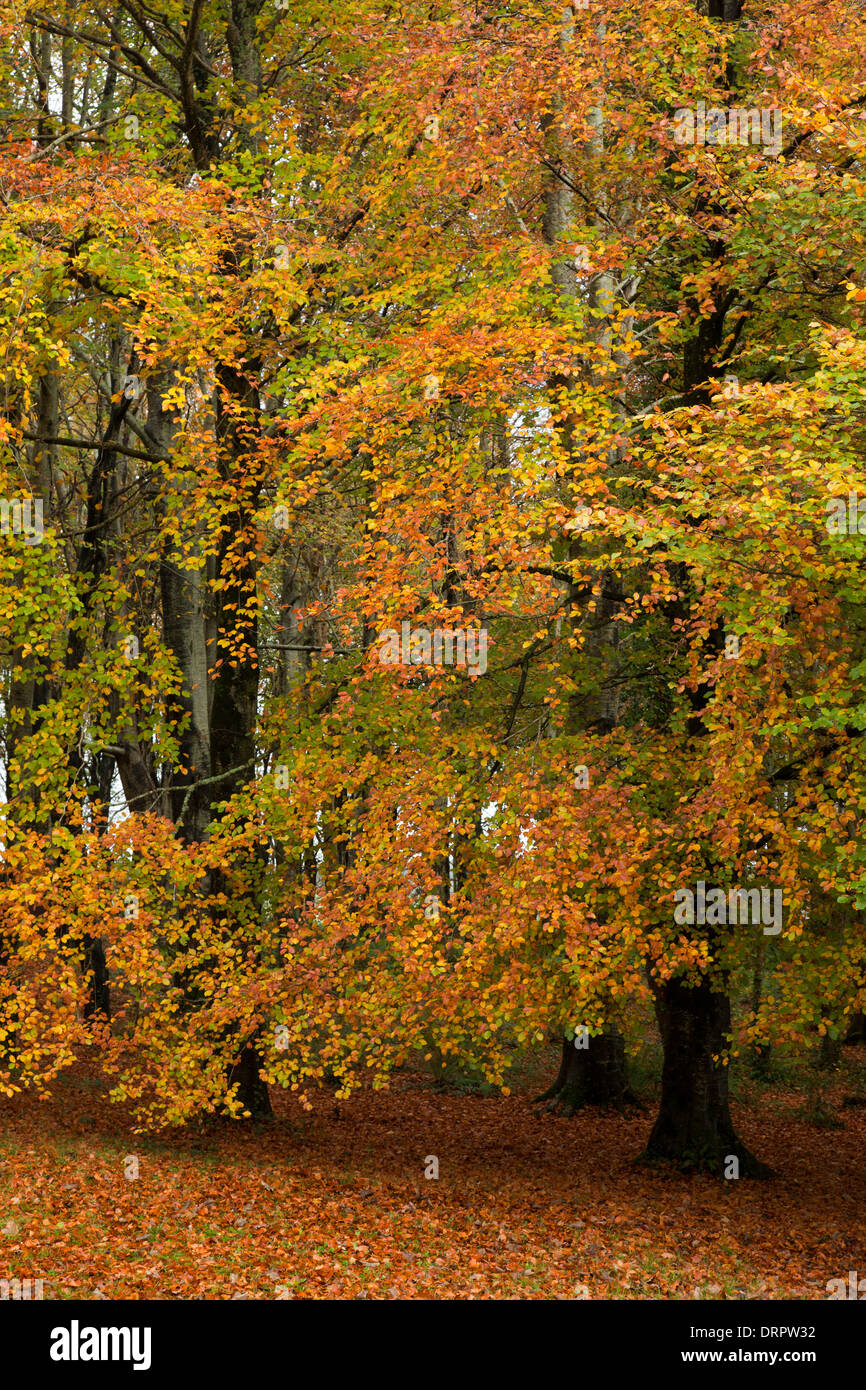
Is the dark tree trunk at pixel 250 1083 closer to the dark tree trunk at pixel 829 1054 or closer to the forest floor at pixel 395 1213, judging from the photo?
the forest floor at pixel 395 1213

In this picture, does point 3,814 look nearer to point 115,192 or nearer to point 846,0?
point 115,192

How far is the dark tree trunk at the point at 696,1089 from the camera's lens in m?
13.9

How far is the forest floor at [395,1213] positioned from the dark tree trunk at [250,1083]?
1.14ft

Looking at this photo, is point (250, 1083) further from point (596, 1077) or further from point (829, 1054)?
point (829, 1054)

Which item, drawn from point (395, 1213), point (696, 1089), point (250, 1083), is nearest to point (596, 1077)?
point (696, 1089)

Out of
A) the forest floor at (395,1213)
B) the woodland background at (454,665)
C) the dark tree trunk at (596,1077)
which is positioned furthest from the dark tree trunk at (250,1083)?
the dark tree trunk at (596,1077)

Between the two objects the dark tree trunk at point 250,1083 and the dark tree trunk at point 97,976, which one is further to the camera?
the dark tree trunk at point 97,976

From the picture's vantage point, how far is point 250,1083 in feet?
46.8

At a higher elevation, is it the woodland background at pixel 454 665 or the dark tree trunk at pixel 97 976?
the woodland background at pixel 454 665

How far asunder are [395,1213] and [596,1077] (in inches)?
277

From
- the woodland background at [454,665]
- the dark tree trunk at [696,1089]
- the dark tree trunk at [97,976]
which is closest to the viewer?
the woodland background at [454,665]

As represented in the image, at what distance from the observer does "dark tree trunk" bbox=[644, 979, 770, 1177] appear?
13.9 meters

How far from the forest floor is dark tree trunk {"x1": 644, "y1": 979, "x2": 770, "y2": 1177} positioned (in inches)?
13.2
